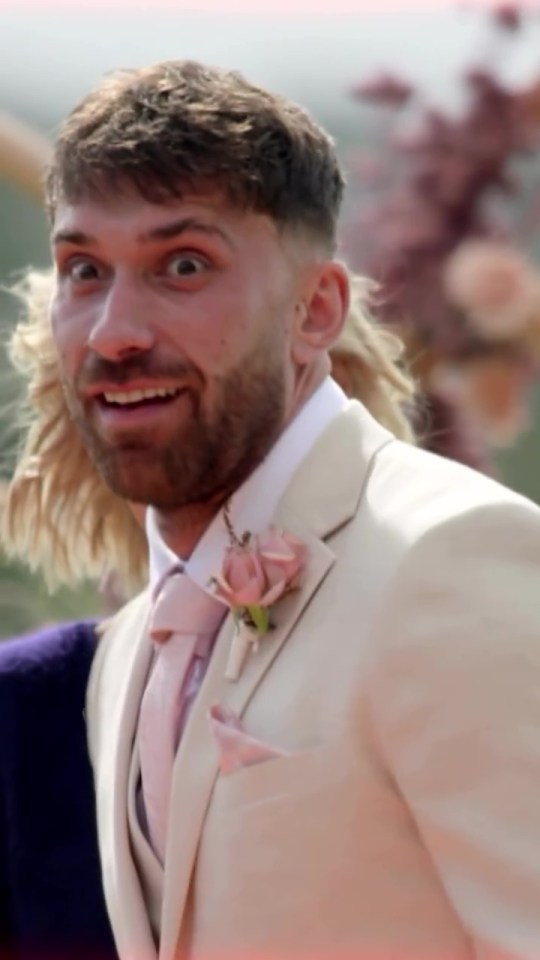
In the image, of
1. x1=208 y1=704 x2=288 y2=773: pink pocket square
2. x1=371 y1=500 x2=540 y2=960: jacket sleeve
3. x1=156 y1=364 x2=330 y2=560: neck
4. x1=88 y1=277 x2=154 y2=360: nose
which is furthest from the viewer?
x1=156 y1=364 x2=330 y2=560: neck

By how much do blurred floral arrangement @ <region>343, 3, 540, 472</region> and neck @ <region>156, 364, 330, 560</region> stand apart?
27 centimetres

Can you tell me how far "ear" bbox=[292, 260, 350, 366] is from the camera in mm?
1874

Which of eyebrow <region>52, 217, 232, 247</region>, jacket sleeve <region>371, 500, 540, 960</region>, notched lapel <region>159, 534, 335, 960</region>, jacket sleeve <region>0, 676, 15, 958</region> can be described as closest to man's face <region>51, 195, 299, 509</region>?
eyebrow <region>52, 217, 232, 247</region>

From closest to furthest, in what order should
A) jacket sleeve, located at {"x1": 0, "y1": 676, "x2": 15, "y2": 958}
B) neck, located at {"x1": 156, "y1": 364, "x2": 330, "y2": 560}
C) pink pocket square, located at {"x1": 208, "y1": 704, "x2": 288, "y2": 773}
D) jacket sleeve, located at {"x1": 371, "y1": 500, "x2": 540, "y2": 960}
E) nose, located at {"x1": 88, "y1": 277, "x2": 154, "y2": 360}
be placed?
1. jacket sleeve, located at {"x1": 371, "y1": 500, "x2": 540, "y2": 960}
2. pink pocket square, located at {"x1": 208, "y1": 704, "x2": 288, "y2": 773}
3. nose, located at {"x1": 88, "y1": 277, "x2": 154, "y2": 360}
4. neck, located at {"x1": 156, "y1": 364, "x2": 330, "y2": 560}
5. jacket sleeve, located at {"x1": 0, "y1": 676, "x2": 15, "y2": 958}

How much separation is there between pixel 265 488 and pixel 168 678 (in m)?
0.19

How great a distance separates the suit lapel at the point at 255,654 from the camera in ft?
5.62

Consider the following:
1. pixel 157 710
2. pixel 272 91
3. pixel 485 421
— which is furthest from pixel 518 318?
pixel 157 710

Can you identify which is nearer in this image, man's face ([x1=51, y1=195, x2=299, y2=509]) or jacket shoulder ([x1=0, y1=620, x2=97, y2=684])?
man's face ([x1=51, y1=195, x2=299, y2=509])

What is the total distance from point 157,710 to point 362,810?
0.30m

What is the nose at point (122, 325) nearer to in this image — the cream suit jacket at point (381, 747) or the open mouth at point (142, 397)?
the open mouth at point (142, 397)

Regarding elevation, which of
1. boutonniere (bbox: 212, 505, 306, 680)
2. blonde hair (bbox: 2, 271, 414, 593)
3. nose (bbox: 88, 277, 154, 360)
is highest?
nose (bbox: 88, 277, 154, 360)

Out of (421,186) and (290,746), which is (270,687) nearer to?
(290,746)

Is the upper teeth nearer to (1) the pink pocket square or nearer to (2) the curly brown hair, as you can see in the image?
(2) the curly brown hair

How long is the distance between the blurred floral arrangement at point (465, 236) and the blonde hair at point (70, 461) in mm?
66
